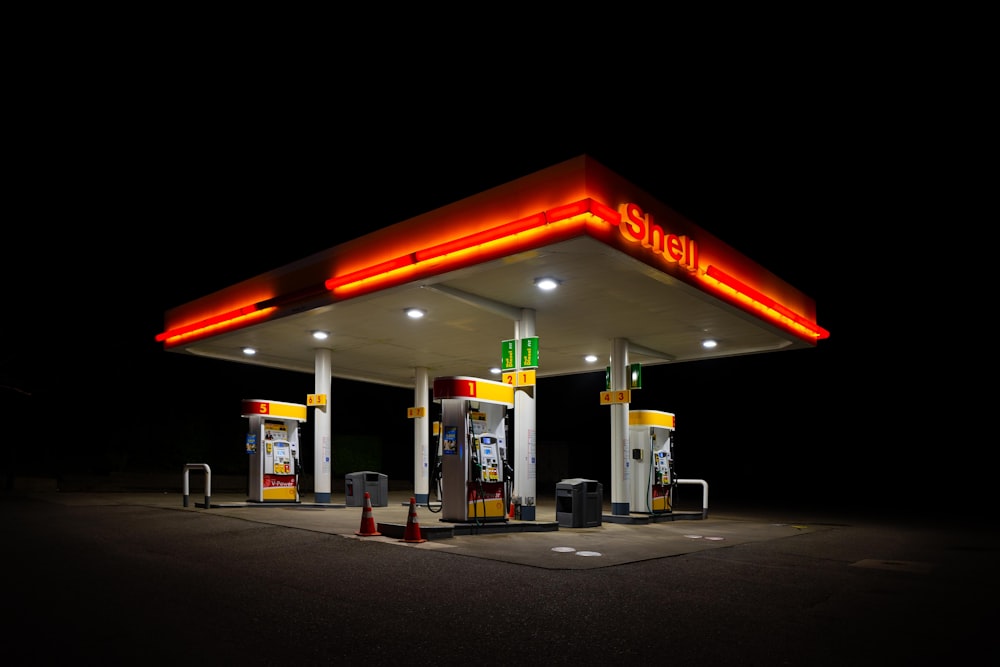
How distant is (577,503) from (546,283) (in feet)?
16.6

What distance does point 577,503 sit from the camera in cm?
1576

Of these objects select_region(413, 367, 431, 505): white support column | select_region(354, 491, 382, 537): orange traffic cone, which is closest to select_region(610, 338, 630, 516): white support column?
select_region(354, 491, 382, 537): orange traffic cone

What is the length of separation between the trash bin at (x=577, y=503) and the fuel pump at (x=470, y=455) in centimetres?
150

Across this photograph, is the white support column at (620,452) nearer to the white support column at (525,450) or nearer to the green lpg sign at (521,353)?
the white support column at (525,450)

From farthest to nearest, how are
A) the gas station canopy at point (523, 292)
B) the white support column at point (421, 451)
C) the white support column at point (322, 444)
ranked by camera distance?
the white support column at point (421, 451), the white support column at point (322, 444), the gas station canopy at point (523, 292)

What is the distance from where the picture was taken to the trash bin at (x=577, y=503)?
51.7 feet

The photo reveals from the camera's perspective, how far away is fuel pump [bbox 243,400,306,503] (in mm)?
20812

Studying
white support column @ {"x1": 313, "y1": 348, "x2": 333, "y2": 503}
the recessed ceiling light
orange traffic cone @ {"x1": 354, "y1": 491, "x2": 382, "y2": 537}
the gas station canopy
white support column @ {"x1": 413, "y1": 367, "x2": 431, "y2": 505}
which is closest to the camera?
the gas station canopy

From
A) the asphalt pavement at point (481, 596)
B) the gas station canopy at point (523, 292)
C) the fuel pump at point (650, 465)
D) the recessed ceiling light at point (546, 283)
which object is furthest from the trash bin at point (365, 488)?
the recessed ceiling light at point (546, 283)

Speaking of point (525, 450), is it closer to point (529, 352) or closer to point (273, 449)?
point (529, 352)

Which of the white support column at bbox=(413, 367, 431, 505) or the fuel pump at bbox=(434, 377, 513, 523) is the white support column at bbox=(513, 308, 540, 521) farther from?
the white support column at bbox=(413, 367, 431, 505)

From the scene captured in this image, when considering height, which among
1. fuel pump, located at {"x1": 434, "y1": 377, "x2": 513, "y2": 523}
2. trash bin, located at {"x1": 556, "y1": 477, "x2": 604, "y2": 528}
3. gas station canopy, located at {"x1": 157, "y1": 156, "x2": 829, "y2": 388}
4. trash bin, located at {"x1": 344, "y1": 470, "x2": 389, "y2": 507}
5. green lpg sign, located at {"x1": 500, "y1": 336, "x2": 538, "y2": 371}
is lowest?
trash bin, located at {"x1": 344, "y1": 470, "x2": 389, "y2": 507}

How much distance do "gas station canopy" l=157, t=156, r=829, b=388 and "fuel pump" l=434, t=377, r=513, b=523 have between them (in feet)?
6.11

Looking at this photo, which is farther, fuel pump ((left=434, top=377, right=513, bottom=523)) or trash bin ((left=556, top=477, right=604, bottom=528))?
trash bin ((left=556, top=477, right=604, bottom=528))
